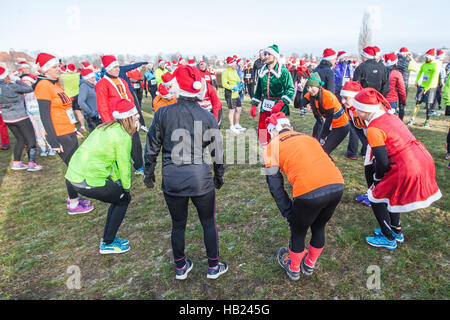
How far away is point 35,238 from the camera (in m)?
4.07

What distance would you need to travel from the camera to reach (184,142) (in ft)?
8.19

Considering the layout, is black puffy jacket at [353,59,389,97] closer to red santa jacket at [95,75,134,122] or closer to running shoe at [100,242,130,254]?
red santa jacket at [95,75,134,122]

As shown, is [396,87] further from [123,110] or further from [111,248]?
[111,248]

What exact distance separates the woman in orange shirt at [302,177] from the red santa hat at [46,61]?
12.5 feet

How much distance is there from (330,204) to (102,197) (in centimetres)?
254

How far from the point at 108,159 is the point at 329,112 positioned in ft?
12.0

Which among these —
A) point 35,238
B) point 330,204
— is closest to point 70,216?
point 35,238

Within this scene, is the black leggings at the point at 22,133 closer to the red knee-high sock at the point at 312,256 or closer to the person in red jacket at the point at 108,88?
the person in red jacket at the point at 108,88

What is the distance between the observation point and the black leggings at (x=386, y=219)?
10.4 feet

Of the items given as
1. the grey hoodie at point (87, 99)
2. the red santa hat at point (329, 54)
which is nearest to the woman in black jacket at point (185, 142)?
the grey hoodie at point (87, 99)

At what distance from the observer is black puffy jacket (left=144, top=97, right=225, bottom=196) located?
2.47 meters

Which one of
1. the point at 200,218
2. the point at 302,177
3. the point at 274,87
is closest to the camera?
the point at 302,177

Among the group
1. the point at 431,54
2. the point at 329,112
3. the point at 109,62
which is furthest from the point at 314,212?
the point at 431,54
